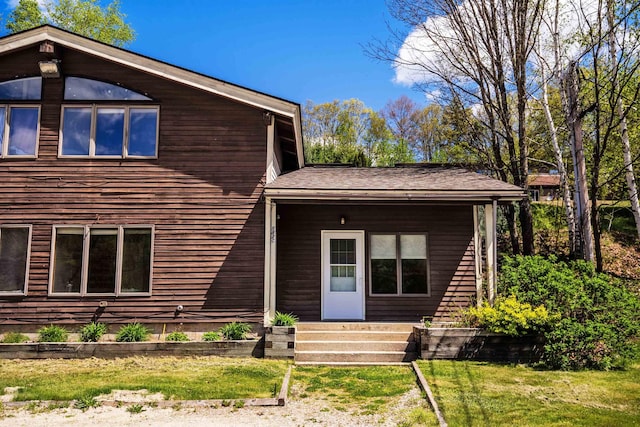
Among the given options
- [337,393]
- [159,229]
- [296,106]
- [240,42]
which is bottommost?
[337,393]

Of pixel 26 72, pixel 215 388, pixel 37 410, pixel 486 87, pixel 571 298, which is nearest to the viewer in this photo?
pixel 37 410

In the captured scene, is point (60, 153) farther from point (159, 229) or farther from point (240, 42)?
point (240, 42)

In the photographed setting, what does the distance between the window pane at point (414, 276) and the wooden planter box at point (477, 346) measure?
90.4 inches

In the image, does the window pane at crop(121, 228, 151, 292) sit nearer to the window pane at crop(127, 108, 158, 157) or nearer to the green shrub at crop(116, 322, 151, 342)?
the green shrub at crop(116, 322, 151, 342)

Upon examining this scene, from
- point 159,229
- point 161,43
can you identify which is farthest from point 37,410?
point 161,43

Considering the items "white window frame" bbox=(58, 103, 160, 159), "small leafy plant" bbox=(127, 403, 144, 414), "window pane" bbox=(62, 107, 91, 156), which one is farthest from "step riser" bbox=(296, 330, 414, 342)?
"window pane" bbox=(62, 107, 91, 156)

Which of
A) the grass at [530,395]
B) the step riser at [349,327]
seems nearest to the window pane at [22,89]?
the step riser at [349,327]

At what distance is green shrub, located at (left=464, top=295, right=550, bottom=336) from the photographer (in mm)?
8344

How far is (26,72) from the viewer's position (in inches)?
394

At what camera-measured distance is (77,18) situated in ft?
88.1

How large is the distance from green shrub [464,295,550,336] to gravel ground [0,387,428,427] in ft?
10.1

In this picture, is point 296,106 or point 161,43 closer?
point 296,106

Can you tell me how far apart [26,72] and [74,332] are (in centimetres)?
561

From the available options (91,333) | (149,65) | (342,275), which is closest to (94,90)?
(149,65)
